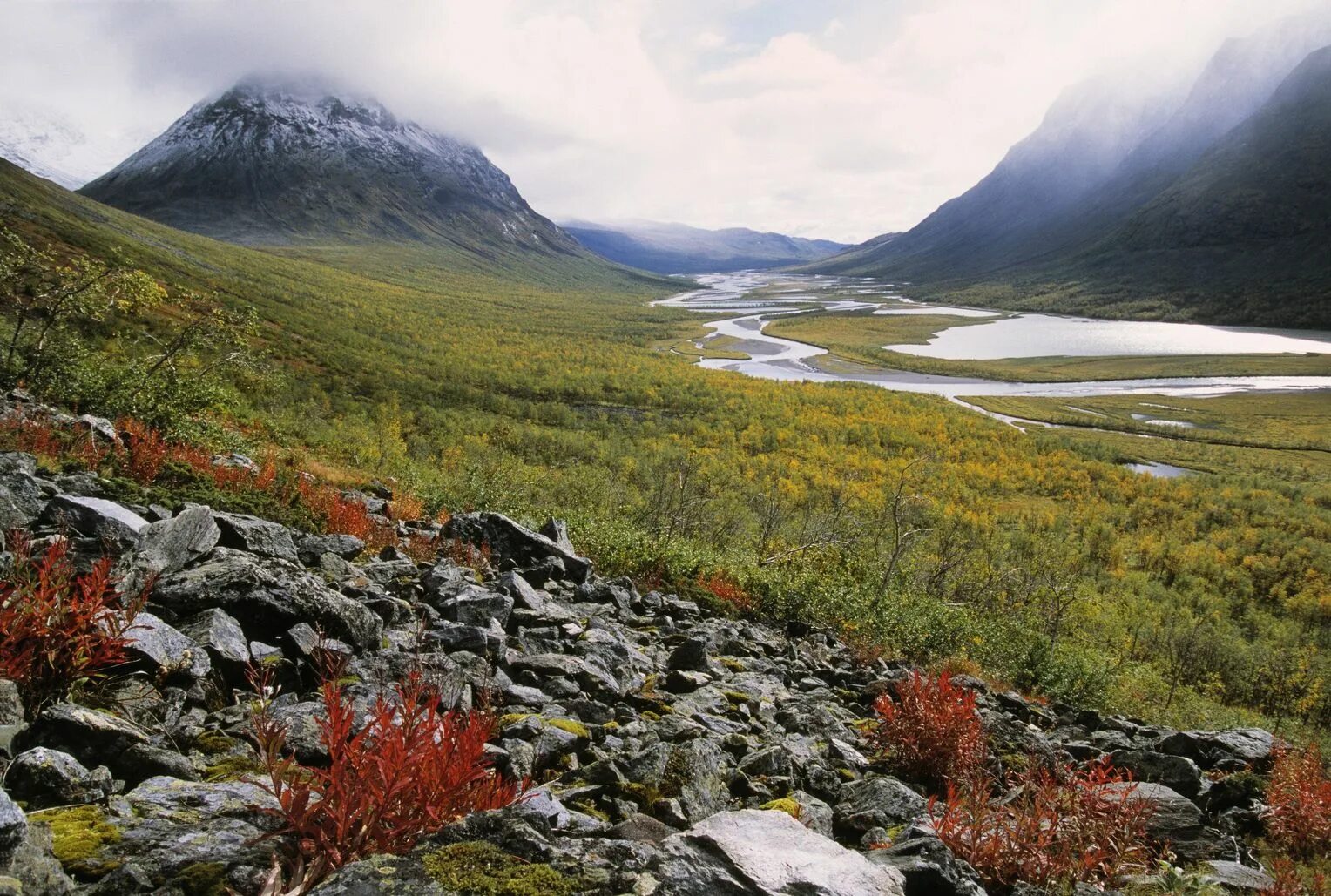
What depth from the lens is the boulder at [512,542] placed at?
10234 millimetres

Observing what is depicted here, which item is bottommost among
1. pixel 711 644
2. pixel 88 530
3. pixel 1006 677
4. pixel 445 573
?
pixel 1006 677

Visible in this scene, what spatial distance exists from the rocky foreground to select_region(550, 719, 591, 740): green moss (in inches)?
1.1

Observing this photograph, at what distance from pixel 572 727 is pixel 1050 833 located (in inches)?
132

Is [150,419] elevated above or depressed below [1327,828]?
above

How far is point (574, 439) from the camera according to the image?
3547 centimetres

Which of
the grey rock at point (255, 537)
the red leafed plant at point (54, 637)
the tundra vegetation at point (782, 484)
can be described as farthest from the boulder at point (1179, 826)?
the grey rock at point (255, 537)

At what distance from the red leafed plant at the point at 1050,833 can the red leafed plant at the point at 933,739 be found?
1.91 ft

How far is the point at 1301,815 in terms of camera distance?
5.48m

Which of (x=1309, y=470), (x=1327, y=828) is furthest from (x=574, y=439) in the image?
(x=1309, y=470)

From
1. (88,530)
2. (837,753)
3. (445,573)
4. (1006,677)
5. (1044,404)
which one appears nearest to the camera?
(88,530)

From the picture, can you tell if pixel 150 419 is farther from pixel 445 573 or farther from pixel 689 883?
Result: pixel 689 883

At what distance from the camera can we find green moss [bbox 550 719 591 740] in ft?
16.9

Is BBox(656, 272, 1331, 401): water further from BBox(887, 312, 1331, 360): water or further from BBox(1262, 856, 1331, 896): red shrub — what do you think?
BBox(1262, 856, 1331, 896): red shrub

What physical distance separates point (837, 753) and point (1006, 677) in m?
5.89
